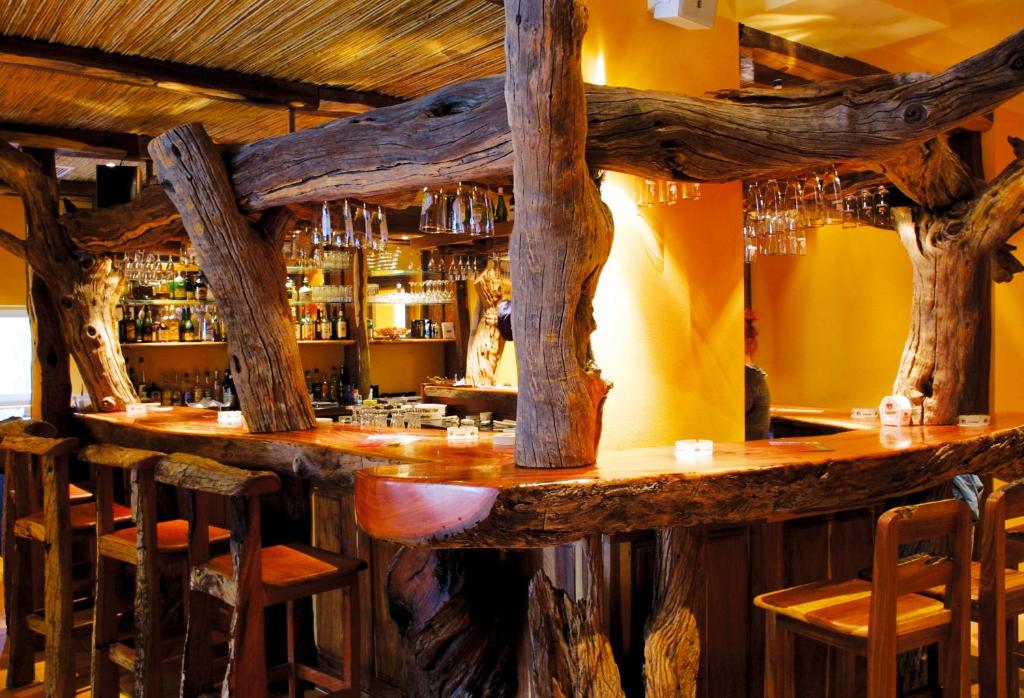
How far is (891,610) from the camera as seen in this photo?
7.82 ft

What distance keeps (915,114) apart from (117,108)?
13.8 feet

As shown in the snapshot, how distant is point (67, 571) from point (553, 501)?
2.28 m

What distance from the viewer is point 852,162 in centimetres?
327

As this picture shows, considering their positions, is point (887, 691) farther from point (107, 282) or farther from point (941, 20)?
point (107, 282)

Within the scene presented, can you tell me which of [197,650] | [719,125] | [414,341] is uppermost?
[719,125]

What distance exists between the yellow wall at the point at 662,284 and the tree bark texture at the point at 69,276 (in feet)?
9.78

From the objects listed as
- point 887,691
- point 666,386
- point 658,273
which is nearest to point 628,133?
point 658,273

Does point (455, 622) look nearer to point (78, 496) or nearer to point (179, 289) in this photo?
point (78, 496)

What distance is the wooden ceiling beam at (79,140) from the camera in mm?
5422

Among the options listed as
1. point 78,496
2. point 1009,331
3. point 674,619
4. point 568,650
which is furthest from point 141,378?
point 1009,331

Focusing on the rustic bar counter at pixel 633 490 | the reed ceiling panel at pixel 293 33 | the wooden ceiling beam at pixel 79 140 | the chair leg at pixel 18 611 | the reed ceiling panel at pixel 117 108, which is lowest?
the chair leg at pixel 18 611

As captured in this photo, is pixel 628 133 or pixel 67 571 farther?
pixel 67 571

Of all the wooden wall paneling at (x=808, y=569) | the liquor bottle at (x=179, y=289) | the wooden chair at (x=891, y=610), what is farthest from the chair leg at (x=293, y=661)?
the liquor bottle at (x=179, y=289)

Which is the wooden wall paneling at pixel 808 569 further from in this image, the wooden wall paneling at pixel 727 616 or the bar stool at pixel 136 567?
A: the bar stool at pixel 136 567
